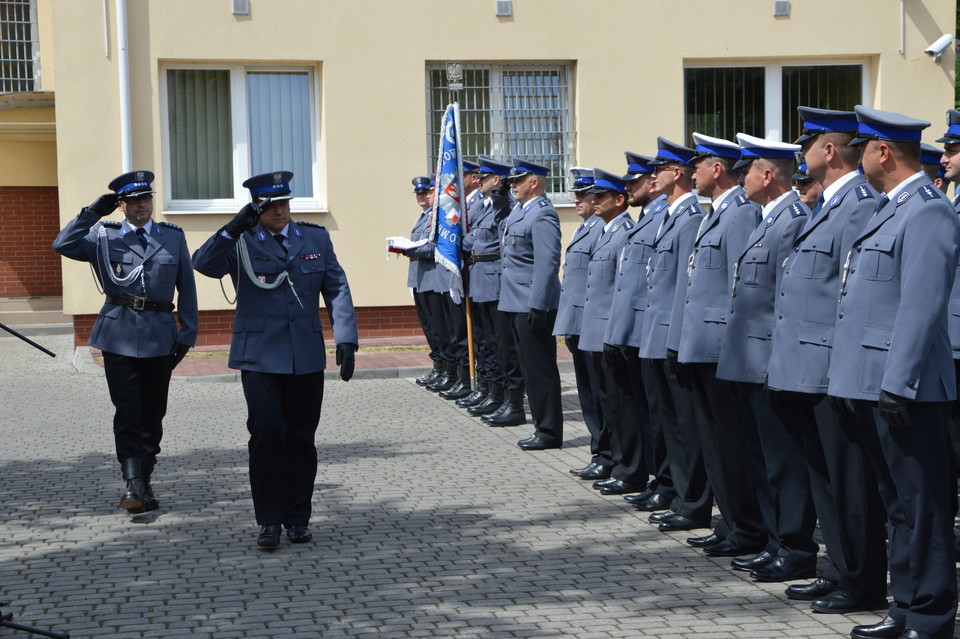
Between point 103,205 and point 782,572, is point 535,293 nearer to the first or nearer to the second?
point 103,205

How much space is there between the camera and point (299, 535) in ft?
23.3

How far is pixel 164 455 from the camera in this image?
32.9ft

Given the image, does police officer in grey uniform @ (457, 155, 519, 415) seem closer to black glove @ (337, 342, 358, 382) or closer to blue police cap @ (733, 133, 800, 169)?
black glove @ (337, 342, 358, 382)

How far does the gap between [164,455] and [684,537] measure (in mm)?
4686

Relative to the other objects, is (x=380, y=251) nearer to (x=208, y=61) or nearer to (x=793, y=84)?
(x=208, y=61)

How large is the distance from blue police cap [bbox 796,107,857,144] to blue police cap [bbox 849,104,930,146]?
35 cm

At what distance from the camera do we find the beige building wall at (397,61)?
56.4 ft

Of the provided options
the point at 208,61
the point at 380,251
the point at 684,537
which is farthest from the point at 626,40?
the point at 684,537

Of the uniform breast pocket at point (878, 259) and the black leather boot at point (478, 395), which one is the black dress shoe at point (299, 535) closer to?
the uniform breast pocket at point (878, 259)

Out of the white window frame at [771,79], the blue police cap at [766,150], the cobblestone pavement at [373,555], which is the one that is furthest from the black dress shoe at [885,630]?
the white window frame at [771,79]

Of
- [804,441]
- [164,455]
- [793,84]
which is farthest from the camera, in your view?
[793,84]

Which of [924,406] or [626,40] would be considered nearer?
[924,406]

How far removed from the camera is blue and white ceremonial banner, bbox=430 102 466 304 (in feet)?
40.5

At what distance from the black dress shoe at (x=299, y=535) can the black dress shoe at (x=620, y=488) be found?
7.13 feet
